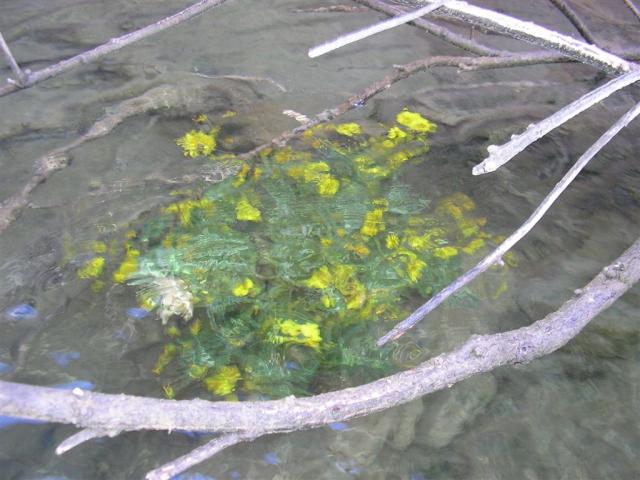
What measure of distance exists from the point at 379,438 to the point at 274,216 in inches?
46.3

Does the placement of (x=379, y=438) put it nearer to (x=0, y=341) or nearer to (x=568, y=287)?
(x=568, y=287)

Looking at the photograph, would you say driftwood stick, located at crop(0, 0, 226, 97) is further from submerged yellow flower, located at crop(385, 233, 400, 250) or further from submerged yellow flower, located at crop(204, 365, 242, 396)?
submerged yellow flower, located at crop(385, 233, 400, 250)

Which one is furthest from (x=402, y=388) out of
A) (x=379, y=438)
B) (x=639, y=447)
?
(x=639, y=447)

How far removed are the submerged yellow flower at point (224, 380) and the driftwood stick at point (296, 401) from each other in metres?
0.84

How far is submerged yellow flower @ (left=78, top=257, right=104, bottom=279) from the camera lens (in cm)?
257

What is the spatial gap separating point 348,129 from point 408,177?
495 mm

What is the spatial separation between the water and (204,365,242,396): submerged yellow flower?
0.19m

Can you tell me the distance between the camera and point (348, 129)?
11.5 ft

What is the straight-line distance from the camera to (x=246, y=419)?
1333 mm

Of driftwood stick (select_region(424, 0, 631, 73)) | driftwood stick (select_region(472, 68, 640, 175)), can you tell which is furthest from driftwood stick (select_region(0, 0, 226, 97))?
driftwood stick (select_region(472, 68, 640, 175))

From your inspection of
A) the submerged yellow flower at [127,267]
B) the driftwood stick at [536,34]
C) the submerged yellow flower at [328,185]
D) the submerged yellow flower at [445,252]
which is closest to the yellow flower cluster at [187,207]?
the submerged yellow flower at [127,267]

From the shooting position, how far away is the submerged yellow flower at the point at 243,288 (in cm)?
256

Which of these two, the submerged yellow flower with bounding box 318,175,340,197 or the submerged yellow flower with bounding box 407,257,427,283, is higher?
the submerged yellow flower with bounding box 318,175,340,197

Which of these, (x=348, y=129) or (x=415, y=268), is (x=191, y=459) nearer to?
(x=415, y=268)
